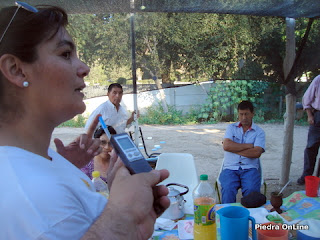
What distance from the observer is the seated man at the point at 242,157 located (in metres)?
3.32

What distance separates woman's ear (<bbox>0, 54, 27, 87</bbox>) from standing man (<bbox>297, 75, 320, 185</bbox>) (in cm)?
447

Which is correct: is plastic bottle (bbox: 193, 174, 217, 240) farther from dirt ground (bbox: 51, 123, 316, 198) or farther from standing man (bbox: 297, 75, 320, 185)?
standing man (bbox: 297, 75, 320, 185)

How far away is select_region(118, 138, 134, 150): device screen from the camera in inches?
31.3

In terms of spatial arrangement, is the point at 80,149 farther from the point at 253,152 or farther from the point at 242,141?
the point at 242,141

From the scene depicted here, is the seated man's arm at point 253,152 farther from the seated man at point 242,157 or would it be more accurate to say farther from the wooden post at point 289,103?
the wooden post at point 289,103

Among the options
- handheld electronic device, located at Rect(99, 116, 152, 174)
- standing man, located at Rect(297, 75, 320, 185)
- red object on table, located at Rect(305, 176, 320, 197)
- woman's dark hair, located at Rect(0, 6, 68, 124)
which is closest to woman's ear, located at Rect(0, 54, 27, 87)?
woman's dark hair, located at Rect(0, 6, 68, 124)

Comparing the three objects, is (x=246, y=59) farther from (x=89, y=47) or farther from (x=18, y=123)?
(x=18, y=123)

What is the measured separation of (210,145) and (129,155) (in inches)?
270

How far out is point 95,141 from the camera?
1252 mm

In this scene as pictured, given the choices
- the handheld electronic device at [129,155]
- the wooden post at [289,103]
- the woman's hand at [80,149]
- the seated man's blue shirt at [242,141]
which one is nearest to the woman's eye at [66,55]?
the handheld electronic device at [129,155]

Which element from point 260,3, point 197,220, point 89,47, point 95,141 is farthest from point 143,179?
point 260,3

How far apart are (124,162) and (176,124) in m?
10.2

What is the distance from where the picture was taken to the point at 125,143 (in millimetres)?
811

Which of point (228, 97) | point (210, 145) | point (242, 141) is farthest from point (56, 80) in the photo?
point (228, 97)
